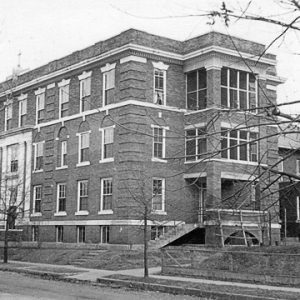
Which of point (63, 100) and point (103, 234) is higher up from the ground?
point (63, 100)

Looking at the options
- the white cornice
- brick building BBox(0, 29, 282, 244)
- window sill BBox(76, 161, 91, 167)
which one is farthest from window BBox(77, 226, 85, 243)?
the white cornice

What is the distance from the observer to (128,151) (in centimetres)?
3606

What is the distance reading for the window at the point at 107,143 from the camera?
123 ft

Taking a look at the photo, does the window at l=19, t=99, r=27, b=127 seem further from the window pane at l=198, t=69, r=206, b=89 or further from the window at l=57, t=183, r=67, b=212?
the window pane at l=198, t=69, r=206, b=89

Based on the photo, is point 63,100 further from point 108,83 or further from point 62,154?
point 108,83

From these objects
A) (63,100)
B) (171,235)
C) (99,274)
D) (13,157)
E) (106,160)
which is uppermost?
(63,100)

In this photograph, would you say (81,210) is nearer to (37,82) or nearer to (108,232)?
(108,232)

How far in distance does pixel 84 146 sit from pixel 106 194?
4.06 metres

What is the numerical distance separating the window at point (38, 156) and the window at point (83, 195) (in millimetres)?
5154

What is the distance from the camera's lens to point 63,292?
62.8ft

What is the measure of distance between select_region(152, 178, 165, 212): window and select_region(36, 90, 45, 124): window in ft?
37.3

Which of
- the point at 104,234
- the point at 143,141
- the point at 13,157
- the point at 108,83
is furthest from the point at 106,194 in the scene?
the point at 13,157

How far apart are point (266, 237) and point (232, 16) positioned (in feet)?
107

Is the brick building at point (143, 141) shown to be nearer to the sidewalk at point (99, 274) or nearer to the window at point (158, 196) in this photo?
the window at point (158, 196)
